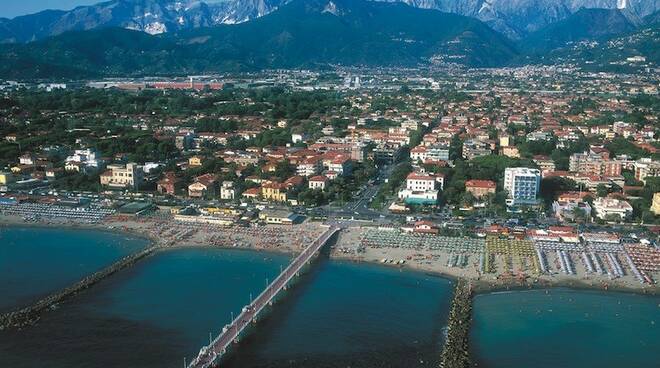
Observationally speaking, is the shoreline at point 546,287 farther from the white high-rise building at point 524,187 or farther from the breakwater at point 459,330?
Result: the white high-rise building at point 524,187

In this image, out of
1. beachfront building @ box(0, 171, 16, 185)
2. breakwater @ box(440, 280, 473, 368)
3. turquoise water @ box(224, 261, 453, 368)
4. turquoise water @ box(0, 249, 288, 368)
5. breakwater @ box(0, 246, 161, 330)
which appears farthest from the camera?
beachfront building @ box(0, 171, 16, 185)

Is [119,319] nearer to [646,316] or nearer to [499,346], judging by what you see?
[499,346]

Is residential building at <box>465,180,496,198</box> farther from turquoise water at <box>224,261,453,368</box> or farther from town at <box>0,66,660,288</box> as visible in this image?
turquoise water at <box>224,261,453,368</box>

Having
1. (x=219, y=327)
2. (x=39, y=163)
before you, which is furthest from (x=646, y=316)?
(x=39, y=163)

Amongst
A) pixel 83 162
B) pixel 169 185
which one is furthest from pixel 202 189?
pixel 83 162

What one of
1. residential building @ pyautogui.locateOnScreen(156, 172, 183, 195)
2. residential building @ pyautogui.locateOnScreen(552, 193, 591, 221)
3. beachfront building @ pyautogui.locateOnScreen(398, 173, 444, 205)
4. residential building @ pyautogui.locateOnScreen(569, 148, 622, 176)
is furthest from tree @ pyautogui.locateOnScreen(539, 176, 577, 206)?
residential building @ pyautogui.locateOnScreen(156, 172, 183, 195)

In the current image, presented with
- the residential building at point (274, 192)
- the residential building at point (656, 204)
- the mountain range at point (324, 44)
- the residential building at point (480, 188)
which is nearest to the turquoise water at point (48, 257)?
the residential building at point (274, 192)

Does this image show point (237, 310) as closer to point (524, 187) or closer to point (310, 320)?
point (310, 320)
